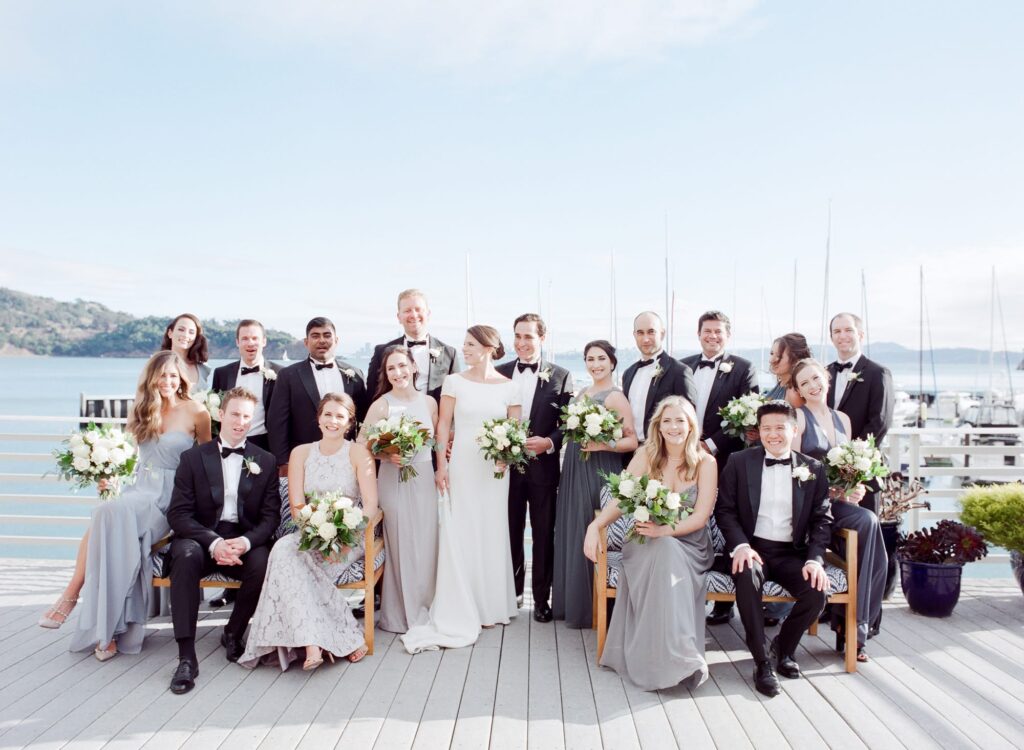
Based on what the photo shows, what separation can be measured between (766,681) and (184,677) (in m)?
3.27

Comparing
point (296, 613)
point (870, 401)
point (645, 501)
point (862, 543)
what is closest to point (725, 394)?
point (870, 401)

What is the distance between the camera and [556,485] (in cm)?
579

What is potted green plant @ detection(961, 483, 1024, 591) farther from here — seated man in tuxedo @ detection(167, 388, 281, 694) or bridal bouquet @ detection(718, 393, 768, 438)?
seated man in tuxedo @ detection(167, 388, 281, 694)

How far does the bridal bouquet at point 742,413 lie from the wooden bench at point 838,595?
93 cm

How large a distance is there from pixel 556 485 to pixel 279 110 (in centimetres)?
1154

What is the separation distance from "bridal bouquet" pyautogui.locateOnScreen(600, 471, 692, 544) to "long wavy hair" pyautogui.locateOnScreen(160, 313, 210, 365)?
357cm

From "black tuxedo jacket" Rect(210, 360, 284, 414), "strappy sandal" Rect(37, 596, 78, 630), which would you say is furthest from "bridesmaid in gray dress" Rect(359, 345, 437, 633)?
"strappy sandal" Rect(37, 596, 78, 630)

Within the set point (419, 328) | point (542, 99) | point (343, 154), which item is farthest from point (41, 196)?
point (419, 328)

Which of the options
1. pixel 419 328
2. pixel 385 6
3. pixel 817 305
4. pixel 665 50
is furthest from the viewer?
pixel 817 305

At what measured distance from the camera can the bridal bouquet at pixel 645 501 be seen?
4.53 m

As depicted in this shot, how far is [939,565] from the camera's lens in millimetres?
5664

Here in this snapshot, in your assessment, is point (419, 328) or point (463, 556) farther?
point (419, 328)

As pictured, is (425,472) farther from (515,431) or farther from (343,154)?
(343,154)

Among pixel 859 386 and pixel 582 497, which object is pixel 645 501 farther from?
pixel 859 386
